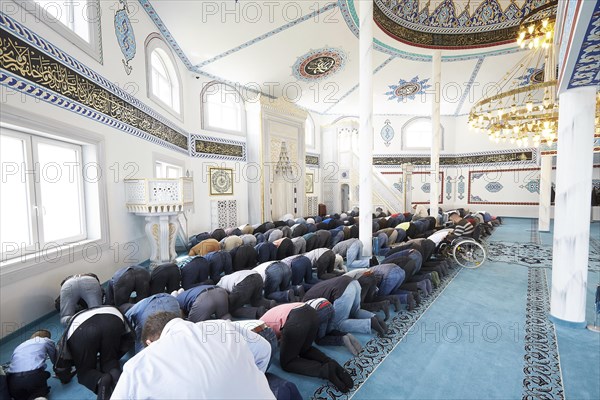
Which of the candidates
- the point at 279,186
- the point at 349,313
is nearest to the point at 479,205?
the point at 279,186

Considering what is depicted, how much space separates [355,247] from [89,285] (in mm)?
3299

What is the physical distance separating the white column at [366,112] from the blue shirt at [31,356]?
3.88 meters

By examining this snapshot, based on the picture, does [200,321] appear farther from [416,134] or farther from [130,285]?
[416,134]

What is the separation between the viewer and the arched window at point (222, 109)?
722 centimetres

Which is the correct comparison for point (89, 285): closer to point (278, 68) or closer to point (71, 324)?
point (71, 324)

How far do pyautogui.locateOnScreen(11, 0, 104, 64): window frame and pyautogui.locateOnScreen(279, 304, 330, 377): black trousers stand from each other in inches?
129

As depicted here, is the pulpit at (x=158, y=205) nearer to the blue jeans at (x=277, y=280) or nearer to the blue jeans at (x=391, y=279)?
the blue jeans at (x=277, y=280)

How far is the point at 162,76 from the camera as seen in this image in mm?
5730

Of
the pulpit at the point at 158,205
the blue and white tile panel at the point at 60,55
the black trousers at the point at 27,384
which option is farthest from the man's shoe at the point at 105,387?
the pulpit at the point at 158,205

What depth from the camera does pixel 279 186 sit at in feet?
30.3

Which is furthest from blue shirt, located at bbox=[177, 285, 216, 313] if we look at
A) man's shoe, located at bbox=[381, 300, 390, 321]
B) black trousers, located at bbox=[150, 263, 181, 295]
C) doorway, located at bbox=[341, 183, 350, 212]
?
doorway, located at bbox=[341, 183, 350, 212]

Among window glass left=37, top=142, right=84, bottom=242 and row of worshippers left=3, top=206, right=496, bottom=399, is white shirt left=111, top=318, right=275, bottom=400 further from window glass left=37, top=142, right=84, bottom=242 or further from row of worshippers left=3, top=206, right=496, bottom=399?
window glass left=37, top=142, right=84, bottom=242

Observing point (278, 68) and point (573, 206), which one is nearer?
point (573, 206)

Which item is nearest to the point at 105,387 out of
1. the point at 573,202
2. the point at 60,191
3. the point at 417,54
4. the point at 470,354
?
the point at 470,354
